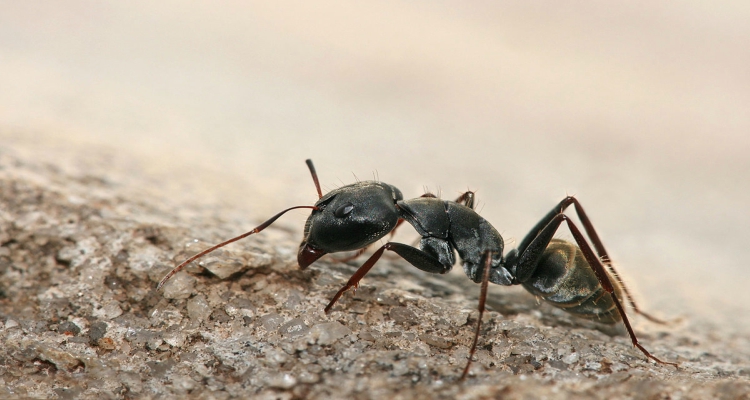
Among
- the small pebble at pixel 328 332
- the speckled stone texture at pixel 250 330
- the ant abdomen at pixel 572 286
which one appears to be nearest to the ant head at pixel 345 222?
the speckled stone texture at pixel 250 330

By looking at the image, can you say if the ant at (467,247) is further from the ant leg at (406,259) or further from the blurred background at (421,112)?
the blurred background at (421,112)

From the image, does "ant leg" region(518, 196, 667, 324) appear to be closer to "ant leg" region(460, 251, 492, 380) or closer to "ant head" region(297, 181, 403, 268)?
"ant leg" region(460, 251, 492, 380)

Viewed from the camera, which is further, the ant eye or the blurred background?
the blurred background

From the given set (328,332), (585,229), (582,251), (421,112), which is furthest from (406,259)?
(421,112)

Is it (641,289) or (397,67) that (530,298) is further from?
(397,67)

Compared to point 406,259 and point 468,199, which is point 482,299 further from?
point 468,199

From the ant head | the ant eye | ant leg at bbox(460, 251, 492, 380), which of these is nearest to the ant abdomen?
ant leg at bbox(460, 251, 492, 380)

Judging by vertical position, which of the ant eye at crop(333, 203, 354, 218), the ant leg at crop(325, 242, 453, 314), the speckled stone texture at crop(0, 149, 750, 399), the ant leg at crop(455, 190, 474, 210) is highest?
the ant leg at crop(455, 190, 474, 210)
